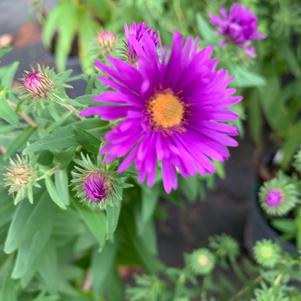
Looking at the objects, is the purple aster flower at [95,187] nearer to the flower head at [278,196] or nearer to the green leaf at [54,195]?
the green leaf at [54,195]

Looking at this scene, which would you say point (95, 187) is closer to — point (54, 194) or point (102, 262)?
point (54, 194)

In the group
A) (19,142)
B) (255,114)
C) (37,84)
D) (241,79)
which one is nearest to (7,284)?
(19,142)

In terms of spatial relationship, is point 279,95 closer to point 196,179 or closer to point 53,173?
point 196,179

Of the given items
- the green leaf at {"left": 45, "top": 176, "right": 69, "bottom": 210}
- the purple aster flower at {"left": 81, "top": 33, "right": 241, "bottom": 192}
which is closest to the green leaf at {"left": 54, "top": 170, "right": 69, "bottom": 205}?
the green leaf at {"left": 45, "top": 176, "right": 69, "bottom": 210}

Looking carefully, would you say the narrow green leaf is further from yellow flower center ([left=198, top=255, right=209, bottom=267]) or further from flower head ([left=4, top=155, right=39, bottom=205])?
yellow flower center ([left=198, top=255, right=209, bottom=267])

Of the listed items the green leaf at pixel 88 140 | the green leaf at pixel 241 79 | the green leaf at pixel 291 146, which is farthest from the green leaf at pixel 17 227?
the green leaf at pixel 291 146

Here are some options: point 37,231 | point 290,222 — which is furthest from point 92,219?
point 290,222
